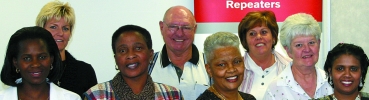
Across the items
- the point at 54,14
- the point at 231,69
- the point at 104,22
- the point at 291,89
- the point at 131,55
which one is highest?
the point at 54,14

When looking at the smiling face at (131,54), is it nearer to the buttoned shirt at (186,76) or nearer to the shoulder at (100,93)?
the shoulder at (100,93)

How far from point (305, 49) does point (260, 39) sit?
1.30ft

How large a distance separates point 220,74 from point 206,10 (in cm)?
188

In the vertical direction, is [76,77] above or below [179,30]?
below

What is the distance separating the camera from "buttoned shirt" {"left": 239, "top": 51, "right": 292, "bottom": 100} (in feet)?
12.8

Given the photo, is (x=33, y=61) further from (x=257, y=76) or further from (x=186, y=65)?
(x=257, y=76)

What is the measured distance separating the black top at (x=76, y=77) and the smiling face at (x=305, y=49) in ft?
4.81

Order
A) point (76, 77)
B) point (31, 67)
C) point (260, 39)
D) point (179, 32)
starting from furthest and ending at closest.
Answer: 1. point (179, 32)
2. point (260, 39)
3. point (76, 77)
4. point (31, 67)

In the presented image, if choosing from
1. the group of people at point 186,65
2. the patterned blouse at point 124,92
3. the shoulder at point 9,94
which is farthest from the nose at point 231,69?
the shoulder at point 9,94

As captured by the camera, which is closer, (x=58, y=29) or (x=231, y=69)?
(x=231, y=69)

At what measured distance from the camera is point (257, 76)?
13.0ft

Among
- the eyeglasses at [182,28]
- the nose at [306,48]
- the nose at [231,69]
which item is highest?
the eyeglasses at [182,28]

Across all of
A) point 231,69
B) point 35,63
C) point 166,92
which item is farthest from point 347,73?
point 35,63

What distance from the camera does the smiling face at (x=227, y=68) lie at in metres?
3.22
